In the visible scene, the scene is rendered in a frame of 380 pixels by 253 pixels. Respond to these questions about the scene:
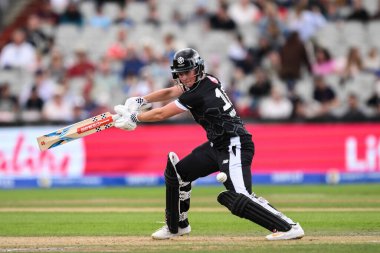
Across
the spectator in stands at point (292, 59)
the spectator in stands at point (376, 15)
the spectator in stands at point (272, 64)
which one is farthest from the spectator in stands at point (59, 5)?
the spectator in stands at point (376, 15)

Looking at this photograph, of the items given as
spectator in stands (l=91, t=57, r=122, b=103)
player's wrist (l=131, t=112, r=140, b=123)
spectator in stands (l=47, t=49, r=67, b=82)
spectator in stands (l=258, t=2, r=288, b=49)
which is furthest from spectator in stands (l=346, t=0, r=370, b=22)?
player's wrist (l=131, t=112, r=140, b=123)

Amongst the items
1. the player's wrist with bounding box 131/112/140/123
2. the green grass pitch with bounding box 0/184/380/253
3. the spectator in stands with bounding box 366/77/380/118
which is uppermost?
the spectator in stands with bounding box 366/77/380/118

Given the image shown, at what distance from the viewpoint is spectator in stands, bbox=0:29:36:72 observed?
2077 centimetres

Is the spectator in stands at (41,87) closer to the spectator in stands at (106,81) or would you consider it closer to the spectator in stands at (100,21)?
the spectator in stands at (106,81)

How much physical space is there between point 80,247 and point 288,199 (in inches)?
257

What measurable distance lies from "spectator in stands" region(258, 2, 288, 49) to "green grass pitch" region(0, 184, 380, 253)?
4.80 m

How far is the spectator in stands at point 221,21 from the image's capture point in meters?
21.4

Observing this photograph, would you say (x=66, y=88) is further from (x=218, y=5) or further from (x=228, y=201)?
(x=228, y=201)

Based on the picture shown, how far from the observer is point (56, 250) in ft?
27.6

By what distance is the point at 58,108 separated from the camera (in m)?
19.0

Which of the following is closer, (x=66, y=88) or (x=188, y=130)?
(x=188, y=130)

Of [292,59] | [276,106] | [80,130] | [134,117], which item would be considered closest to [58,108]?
[276,106]

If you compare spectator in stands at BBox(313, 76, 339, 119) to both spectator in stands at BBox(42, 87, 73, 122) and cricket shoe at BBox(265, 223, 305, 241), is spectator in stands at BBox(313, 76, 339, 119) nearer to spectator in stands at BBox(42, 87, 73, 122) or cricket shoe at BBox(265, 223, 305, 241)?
spectator in stands at BBox(42, 87, 73, 122)

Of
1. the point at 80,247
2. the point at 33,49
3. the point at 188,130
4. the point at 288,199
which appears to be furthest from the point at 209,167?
the point at 33,49
